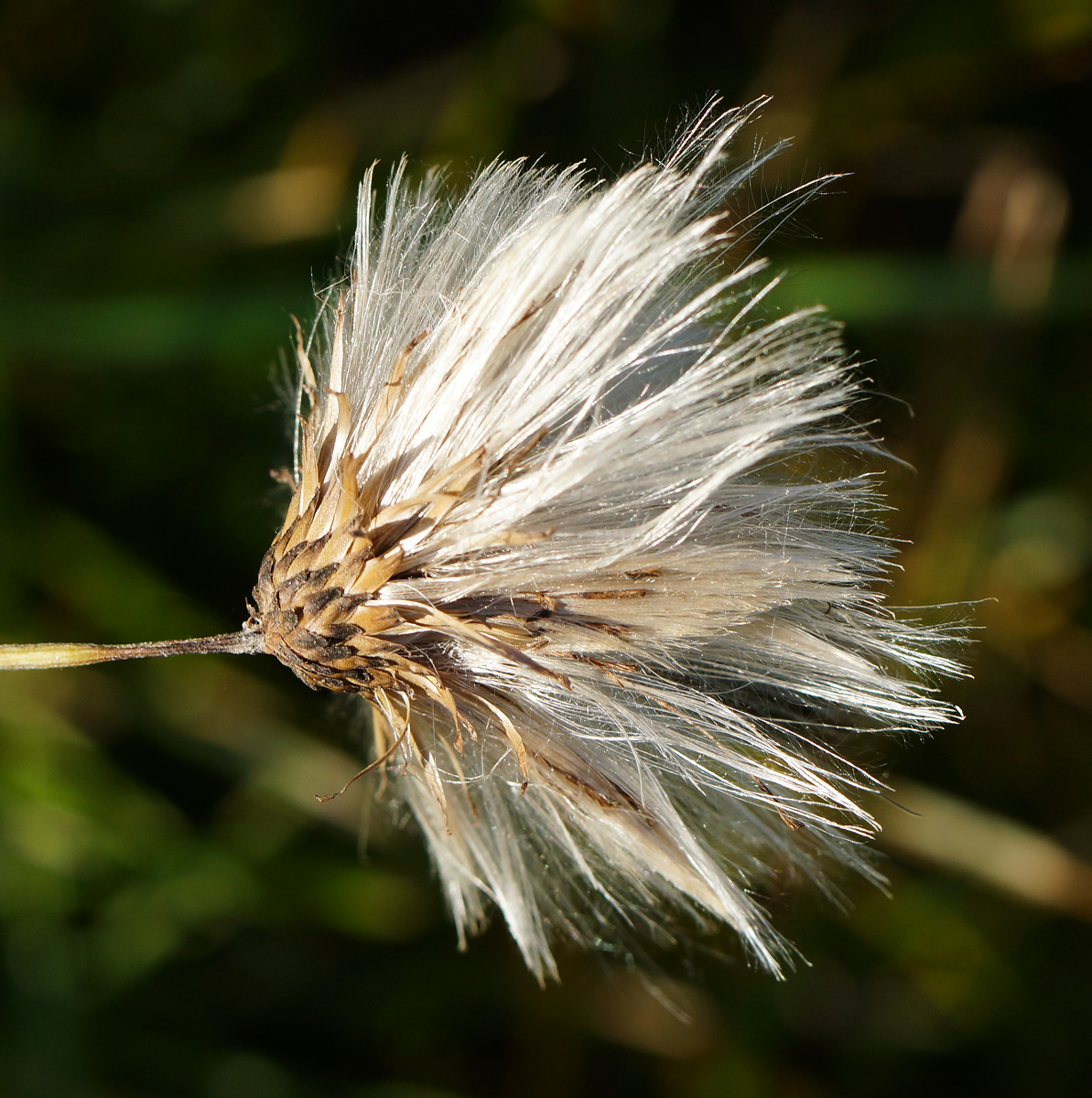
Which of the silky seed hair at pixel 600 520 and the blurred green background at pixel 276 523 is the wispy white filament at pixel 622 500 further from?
the blurred green background at pixel 276 523

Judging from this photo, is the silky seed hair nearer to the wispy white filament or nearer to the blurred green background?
the wispy white filament

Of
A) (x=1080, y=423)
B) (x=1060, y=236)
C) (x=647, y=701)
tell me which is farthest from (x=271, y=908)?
(x=1060, y=236)

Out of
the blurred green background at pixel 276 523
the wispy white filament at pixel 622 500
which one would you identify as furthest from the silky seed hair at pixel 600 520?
the blurred green background at pixel 276 523

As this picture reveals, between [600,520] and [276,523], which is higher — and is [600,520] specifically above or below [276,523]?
above

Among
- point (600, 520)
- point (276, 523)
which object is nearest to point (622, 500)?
point (600, 520)

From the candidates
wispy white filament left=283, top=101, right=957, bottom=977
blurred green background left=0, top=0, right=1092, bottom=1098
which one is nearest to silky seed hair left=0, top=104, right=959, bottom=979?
wispy white filament left=283, top=101, right=957, bottom=977

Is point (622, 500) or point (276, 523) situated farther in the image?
point (276, 523)

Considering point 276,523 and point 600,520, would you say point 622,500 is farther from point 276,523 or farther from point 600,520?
point 276,523
